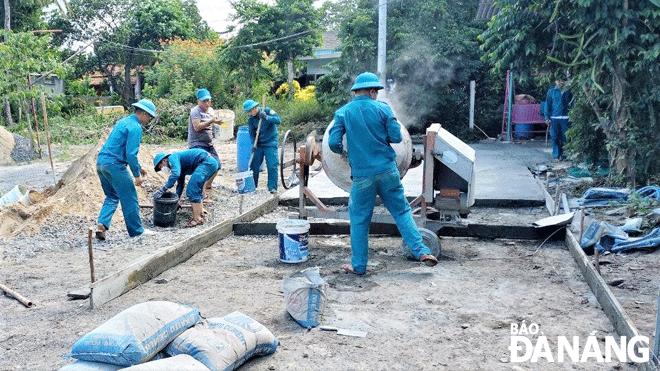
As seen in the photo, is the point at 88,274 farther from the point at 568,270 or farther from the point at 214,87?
the point at 214,87

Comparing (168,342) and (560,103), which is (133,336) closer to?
(168,342)

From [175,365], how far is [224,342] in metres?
0.50

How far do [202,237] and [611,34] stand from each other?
6.09m

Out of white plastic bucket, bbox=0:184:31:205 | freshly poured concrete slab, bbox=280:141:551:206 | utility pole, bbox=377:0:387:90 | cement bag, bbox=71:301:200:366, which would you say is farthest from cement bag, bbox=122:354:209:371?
utility pole, bbox=377:0:387:90

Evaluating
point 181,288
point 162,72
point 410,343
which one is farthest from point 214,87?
point 410,343

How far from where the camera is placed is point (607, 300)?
458 cm

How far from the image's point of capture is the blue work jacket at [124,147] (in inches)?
278

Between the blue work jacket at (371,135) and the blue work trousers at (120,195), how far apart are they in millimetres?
2844

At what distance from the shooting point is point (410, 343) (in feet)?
13.6

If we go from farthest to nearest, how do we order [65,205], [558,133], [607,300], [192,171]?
1. [558,133]
2. [192,171]
3. [65,205]
4. [607,300]

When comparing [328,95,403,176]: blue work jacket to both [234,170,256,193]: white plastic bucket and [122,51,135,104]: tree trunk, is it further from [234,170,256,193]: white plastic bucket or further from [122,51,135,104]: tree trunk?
[122,51,135,104]: tree trunk

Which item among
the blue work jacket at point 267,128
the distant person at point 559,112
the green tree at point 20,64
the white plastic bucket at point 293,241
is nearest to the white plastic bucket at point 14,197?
the blue work jacket at point 267,128

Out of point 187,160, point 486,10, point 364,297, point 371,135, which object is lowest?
point 364,297

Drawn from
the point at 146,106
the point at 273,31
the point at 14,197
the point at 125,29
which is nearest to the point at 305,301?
the point at 146,106
